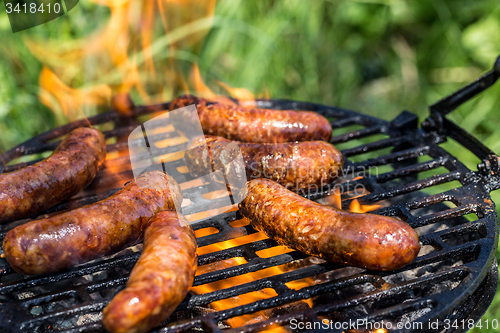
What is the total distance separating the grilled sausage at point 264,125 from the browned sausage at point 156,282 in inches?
43.4

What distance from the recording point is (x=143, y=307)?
1.51 meters

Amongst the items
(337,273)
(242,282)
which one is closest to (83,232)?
(242,282)

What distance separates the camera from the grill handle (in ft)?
8.59

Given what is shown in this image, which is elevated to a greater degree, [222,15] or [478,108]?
[222,15]

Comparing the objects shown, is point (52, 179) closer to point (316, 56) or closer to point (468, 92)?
point (468, 92)

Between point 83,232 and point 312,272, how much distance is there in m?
1.18

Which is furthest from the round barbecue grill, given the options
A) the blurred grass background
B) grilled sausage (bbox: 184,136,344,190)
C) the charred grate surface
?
the blurred grass background

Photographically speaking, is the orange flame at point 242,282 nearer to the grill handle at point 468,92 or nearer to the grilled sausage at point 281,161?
the grilled sausage at point 281,161

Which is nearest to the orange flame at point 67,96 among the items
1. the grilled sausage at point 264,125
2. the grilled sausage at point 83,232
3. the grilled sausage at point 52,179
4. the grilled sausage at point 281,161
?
the grilled sausage at point 52,179

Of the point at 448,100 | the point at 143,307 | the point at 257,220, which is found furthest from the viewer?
the point at 448,100

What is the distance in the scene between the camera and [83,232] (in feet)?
6.47

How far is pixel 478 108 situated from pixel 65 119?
579cm

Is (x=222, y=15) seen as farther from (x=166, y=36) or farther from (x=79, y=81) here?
(x=79, y=81)

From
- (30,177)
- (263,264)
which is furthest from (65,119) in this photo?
(263,264)
